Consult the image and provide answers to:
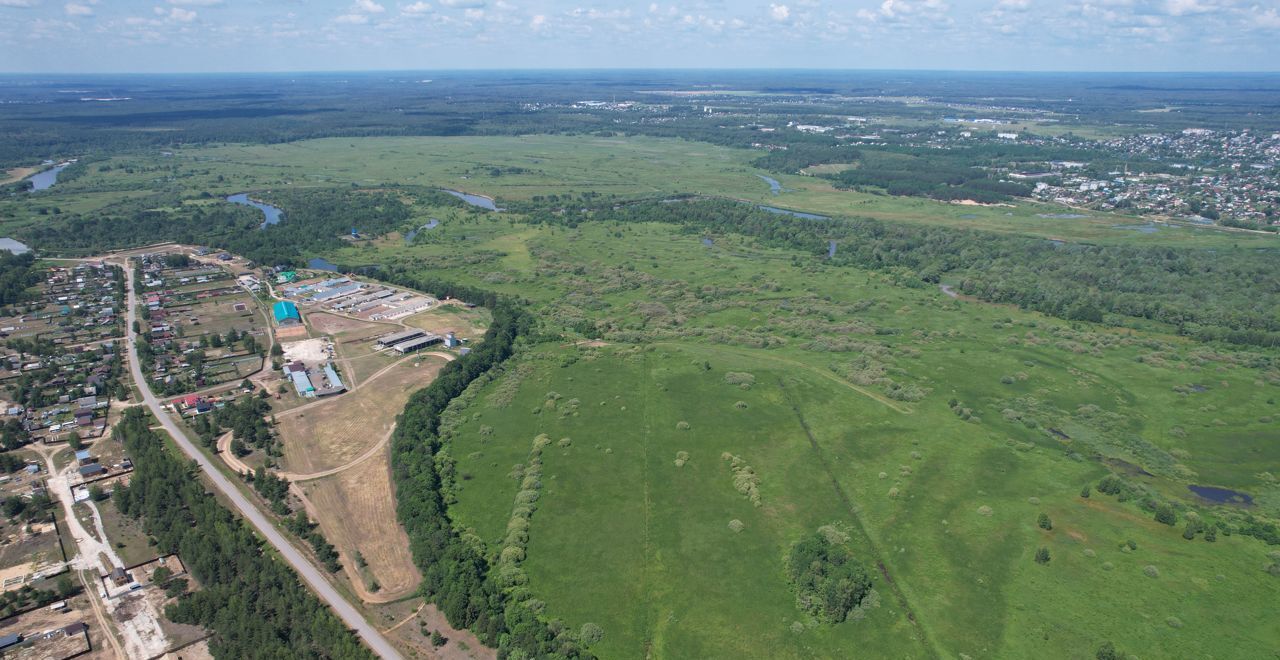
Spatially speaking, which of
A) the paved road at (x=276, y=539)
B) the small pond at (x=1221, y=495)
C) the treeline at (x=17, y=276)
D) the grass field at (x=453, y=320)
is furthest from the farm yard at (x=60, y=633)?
the small pond at (x=1221, y=495)

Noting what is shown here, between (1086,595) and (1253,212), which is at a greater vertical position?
(1253,212)

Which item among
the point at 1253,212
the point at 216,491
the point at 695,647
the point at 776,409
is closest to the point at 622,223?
the point at 776,409

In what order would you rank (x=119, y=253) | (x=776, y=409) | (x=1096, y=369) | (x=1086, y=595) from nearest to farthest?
(x=1086, y=595) → (x=776, y=409) → (x=1096, y=369) → (x=119, y=253)

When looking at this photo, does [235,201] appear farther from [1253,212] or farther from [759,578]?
[1253,212]

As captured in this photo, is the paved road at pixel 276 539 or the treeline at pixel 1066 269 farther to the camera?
the treeline at pixel 1066 269

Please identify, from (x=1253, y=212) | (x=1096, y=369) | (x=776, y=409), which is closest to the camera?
(x=776, y=409)

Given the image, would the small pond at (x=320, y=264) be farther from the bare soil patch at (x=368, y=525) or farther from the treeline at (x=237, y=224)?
the bare soil patch at (x=368, y=525)

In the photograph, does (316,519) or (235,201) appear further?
(235,201)

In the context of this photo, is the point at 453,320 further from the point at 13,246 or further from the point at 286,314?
the point at 13,246
